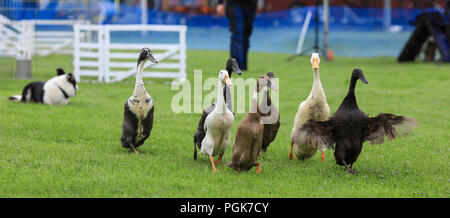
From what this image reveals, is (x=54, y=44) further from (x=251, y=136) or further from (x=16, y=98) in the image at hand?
(x=251, y=136)

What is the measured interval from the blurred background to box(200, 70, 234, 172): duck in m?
18.4

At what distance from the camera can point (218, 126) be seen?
6.71m

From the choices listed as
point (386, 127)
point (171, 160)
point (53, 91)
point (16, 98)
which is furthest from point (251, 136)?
point (16, 98)

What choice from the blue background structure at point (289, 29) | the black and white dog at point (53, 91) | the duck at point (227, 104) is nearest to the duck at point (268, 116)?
the duck at point (227, 104)

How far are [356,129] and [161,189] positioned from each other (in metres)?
2.14

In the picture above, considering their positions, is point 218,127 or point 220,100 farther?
point 218,127

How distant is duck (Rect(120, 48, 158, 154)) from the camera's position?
7402 mm

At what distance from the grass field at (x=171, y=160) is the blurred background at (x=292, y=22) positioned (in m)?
14.0

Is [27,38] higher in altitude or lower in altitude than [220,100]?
higher

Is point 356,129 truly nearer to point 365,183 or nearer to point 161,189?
point 365,183

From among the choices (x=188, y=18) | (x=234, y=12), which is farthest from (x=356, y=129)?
(x=188, y=18)

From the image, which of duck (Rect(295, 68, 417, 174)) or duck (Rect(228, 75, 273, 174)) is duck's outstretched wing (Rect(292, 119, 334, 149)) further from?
duck (Rect(228, 75, 273, 174))

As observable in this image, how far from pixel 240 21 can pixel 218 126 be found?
33.2 feet

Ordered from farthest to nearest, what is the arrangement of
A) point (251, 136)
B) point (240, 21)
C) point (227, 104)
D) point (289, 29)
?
point (289, 29), point (240, 21), point (227, 104), point (251, 136)
